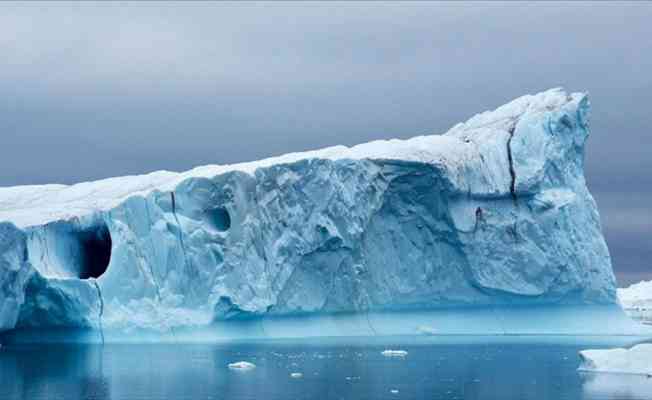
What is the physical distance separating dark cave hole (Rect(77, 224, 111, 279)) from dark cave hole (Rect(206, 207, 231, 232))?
2.39 meters

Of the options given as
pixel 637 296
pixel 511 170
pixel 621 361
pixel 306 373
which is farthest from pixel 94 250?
pixel 637 296

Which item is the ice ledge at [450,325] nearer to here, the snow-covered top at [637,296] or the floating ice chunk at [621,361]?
the floating ice chunk at [621,361]

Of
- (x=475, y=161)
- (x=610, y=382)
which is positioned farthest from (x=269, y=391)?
(x=475, y=161)

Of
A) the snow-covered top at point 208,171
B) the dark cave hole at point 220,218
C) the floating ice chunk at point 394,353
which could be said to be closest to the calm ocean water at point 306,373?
the floating ice chunk at point 394,353

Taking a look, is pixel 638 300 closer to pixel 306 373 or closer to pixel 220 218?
pixel 220 218

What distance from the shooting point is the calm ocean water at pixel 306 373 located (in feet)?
56.9

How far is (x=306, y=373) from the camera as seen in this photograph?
65.3 feet

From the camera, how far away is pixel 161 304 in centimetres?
2514

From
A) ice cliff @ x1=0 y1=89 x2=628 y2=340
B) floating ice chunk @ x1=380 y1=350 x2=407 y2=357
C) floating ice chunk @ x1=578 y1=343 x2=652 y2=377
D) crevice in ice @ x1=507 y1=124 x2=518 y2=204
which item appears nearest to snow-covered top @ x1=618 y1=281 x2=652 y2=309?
ice cliff @ x1=0 y1=89 x2=628 y2=340

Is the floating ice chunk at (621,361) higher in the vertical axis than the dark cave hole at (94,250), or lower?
lower

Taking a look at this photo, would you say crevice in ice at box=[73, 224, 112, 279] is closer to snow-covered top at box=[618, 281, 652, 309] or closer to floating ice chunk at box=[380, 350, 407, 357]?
floating ice chunk at box=[380, 350, 407, 357]

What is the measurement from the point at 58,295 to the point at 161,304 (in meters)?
2.35

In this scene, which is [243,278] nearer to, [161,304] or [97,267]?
[161,304]

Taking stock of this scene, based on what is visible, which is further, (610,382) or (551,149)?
(551,149)
